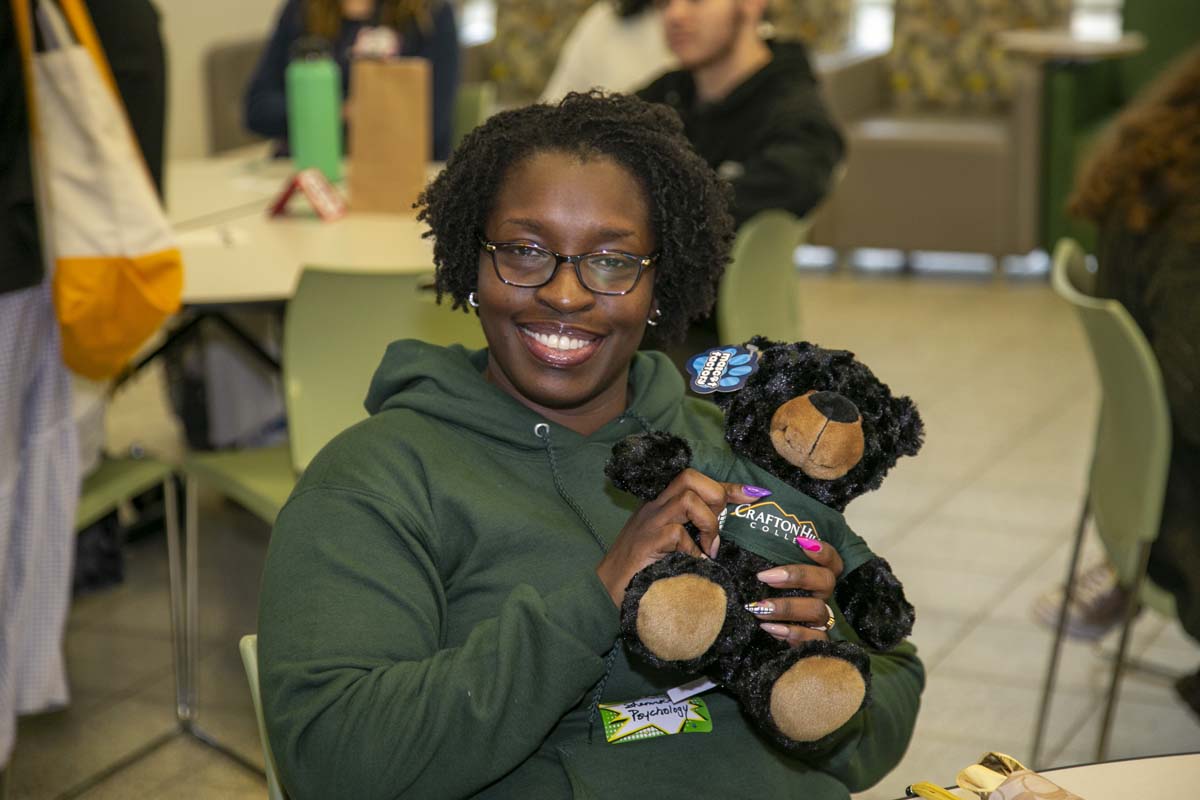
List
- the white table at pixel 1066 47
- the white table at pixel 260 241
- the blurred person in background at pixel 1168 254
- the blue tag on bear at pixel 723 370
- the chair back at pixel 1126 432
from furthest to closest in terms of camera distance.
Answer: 1. the white table at pixel 1066 47
2. the white table at pixel 260 241
3. the blurred person in background at pixel 1168 254
4. the chair back at pixel 1126 432
5. the blue tag on bear at pixel 723 370

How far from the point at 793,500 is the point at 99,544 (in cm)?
246

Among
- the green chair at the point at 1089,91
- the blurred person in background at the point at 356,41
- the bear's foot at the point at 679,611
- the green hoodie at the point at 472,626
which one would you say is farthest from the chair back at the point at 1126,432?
the green chair at the point at 1089,91

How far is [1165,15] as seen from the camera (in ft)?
21.4

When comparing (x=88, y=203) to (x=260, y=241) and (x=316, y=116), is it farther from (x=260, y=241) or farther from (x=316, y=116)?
(x=316, y=116)

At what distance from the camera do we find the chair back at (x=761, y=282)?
310 cm

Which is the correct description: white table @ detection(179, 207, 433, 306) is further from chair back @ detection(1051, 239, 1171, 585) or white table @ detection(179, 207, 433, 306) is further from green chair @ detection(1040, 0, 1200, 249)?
green chair @ detection(1040, 0, 1200, 249)

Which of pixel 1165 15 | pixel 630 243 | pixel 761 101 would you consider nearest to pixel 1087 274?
pixel 761 101

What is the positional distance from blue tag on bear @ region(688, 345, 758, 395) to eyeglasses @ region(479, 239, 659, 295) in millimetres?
156

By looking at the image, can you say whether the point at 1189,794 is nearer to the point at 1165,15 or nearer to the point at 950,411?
the point at 950,411

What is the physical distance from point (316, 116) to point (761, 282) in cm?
121

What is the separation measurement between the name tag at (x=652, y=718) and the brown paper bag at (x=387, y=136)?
2.22 meters

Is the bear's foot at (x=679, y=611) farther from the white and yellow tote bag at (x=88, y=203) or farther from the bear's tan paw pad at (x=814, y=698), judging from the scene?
the white and yellow tote bag at (x=88, y=203)

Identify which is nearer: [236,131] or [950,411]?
[950,411]

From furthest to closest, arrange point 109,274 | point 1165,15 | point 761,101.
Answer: point 1165,15 → point 761,101 → point 109,274
